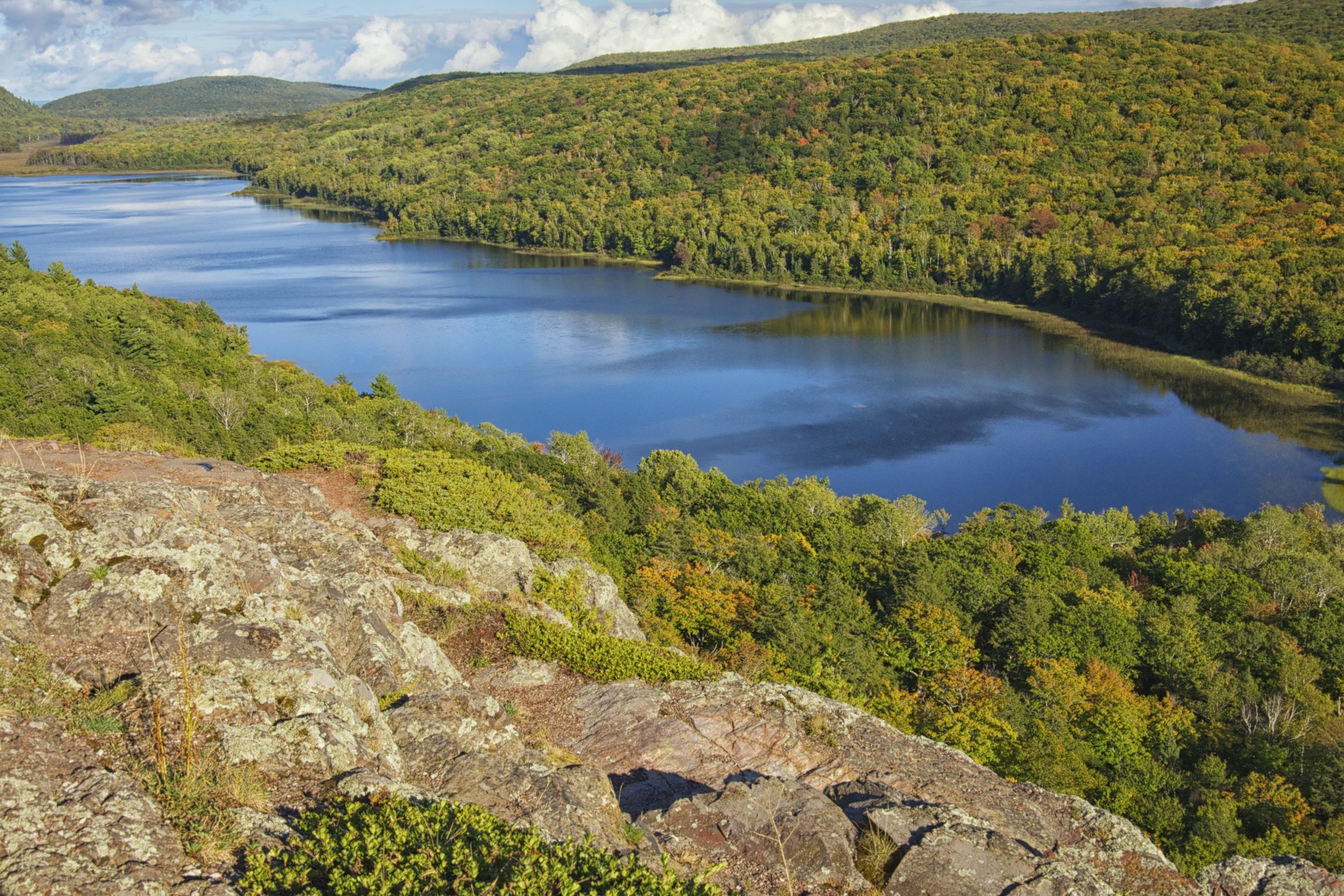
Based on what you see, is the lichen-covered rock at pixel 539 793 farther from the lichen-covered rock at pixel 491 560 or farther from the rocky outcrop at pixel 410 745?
the lichen-covered rock at pixel 491 560

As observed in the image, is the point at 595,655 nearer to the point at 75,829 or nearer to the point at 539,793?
the point at 539,793

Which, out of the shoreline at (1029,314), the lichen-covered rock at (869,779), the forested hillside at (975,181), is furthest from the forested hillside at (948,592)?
the forested hillside at (975,181)

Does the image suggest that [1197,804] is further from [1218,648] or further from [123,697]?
[123,697]

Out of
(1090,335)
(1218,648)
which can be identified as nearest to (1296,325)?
(1090,335)

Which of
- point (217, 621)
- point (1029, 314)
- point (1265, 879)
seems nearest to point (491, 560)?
point (217, 621)

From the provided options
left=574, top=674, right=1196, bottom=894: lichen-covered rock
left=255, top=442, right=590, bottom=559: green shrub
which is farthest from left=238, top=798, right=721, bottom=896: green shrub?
left=255, top=442, right=590, bottom=559: green shrub

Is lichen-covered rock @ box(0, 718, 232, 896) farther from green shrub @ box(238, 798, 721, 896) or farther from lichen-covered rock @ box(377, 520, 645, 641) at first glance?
lichen-covered rock @ box(377, 520, 645, 641)
